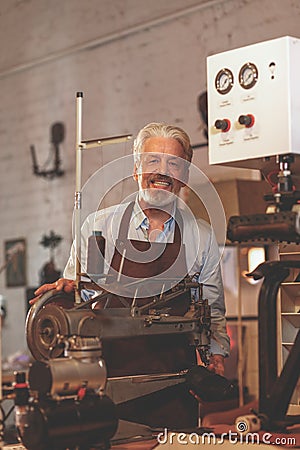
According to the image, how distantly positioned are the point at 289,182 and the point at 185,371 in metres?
0.74

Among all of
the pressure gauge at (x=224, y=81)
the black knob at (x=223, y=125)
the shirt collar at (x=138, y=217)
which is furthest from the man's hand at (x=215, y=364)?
the pressure gauge at (x=224, y=81)

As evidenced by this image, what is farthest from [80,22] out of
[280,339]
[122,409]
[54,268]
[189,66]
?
[122,409]

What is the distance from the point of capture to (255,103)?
2.64 meters

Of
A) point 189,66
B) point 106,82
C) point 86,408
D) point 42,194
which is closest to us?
point 86,408

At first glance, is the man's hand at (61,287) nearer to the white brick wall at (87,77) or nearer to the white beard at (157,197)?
the white beard at (157,197)

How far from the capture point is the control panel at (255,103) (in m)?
2.56

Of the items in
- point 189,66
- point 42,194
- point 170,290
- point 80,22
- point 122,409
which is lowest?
point 122,409

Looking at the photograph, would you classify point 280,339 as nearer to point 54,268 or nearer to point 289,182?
point 289,182

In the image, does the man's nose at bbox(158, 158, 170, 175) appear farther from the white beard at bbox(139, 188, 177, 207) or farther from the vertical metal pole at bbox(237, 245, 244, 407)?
the vertical metal pole at bbox(237, 245, 244, 407)

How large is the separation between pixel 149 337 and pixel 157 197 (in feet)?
1.66

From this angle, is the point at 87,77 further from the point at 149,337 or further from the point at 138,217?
the point at 149,337

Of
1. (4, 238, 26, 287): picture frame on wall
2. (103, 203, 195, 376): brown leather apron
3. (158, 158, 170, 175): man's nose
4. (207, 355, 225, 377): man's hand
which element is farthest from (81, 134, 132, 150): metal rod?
(4, 238, 26, 287): picture frame on wall

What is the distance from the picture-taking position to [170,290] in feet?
9.57

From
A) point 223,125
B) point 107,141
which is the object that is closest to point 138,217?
point 107,141
